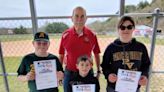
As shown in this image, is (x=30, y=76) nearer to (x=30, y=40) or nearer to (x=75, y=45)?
(x=75, y=45)

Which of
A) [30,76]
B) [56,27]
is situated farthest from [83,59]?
[56,27]

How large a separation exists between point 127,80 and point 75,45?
0.67m

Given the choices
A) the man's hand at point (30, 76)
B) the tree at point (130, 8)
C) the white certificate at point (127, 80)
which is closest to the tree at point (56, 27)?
the tree at point (130, 8)

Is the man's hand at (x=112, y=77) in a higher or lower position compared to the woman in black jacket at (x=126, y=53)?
lower

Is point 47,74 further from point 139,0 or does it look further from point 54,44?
point 139,0

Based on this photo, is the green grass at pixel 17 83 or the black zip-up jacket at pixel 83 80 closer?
the black zip-up jacket at pixel 83 80

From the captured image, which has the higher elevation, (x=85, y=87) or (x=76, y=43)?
(x=76, y=43)

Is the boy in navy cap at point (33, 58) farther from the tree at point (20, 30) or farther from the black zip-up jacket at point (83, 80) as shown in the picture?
the tree at point (20, 30)

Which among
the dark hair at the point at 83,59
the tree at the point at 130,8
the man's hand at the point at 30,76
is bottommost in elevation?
the man's hand at the point at 30,76

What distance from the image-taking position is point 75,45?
2.75 metres

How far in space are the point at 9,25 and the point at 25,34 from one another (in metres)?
0.25

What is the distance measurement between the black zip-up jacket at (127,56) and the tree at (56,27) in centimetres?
105

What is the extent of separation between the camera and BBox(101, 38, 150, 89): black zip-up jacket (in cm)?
254

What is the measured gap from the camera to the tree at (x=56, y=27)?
345 centimetres
